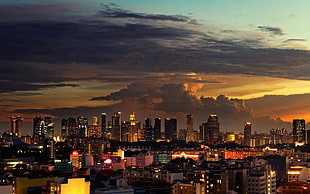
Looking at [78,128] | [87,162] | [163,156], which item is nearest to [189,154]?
[163,156]

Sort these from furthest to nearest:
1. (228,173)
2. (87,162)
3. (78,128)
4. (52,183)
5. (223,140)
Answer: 1. (223,140)
2. (78,128)
3. (87,162)
4. (228,173)
5. (52,183)

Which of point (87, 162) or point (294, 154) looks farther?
point (294, 154)

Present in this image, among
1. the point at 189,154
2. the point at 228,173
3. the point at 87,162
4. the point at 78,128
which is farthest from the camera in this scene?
the point at 78,128

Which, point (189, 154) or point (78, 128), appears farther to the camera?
point (78, 128)

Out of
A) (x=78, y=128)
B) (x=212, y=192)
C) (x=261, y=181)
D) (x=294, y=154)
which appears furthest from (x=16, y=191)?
(x=78, y=128)

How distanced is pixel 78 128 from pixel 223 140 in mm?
30352

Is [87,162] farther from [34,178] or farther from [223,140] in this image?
[223,140]

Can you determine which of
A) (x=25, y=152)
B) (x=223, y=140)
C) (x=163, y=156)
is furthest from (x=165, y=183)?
(x=223, y=140)

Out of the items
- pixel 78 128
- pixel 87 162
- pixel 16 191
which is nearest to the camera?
pixel 16 191

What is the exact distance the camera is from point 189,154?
282 ft

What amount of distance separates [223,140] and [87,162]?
7168 centimetres

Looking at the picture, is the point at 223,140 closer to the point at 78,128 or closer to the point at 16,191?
the point at 78,128

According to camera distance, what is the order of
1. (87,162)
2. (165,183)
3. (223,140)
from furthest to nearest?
(223,140), (87,162), (165,183)

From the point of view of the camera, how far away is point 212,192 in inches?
1481
